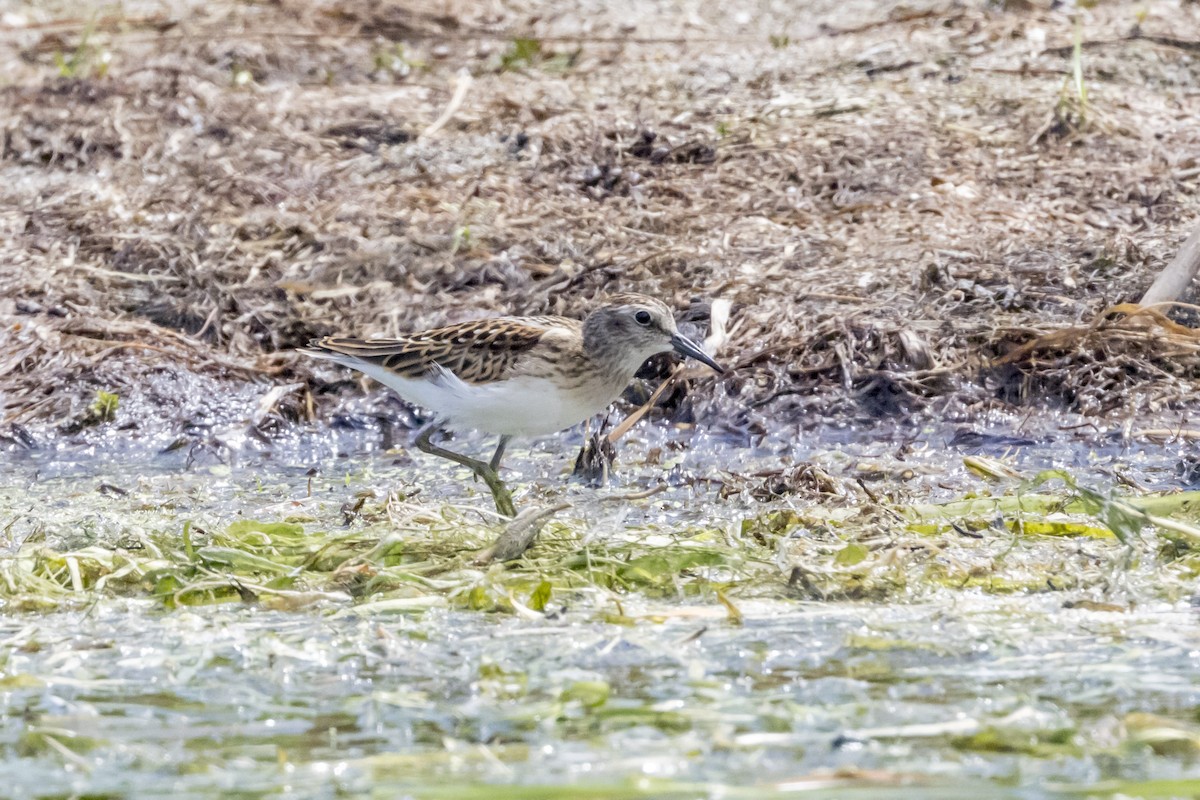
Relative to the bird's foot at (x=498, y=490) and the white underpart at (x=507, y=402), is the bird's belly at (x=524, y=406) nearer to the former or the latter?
the white underpart at (x=507, y=402)

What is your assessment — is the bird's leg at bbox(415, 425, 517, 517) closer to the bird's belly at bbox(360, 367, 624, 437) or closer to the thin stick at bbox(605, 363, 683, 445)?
the bird's belly at bbox(360, 367, 624, 437)

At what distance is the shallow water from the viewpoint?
3.66 meters

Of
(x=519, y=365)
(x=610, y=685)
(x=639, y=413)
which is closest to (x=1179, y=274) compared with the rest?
(x=639, y=413)

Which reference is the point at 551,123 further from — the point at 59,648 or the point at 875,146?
the point at 59,648

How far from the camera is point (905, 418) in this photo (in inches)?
297

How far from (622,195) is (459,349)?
3.09m

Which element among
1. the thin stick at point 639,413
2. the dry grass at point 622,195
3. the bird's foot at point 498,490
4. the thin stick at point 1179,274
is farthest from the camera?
the dry grass at point 622,195

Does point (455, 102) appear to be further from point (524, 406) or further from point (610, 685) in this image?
point (610, 685)

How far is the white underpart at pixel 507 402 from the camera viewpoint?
6414 millimetres

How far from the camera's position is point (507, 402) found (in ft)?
21.0

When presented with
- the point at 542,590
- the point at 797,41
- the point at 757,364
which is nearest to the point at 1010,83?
the point at 797,41

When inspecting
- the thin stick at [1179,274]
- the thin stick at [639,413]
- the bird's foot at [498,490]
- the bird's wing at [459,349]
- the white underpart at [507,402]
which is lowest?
the thin stick at [639,413]

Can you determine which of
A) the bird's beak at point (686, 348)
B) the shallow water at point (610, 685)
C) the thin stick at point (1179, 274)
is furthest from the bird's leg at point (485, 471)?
the thin stick at point (1179, 274)

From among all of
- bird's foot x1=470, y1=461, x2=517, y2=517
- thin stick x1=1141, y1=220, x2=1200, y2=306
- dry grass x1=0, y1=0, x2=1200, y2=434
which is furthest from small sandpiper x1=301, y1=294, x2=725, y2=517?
thin stick x1=1141, y1=220, x2=1200, y2=306
